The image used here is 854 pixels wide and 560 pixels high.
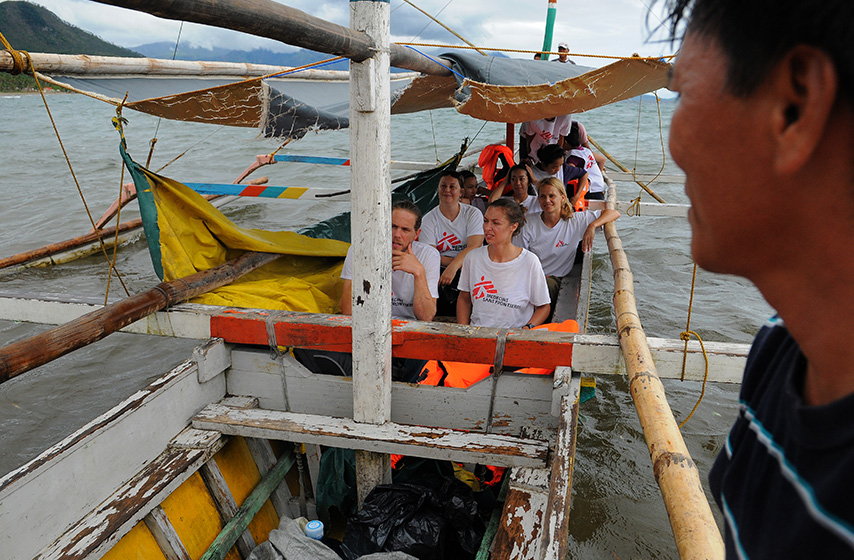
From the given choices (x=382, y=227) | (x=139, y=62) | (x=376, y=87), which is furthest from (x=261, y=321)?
(x=139, y=62)

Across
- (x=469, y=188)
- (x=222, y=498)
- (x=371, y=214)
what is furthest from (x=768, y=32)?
(x=469, y=188)

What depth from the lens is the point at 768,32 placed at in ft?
1.35

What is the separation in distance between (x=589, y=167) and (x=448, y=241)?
316cm

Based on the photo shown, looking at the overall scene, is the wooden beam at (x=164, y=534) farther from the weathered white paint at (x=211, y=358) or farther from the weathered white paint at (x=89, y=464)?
the weathered white paint at (x=211, y=358)

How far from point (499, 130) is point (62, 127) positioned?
63.0 feet

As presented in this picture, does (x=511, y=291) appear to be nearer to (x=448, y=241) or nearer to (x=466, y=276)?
(x=466, y=276)

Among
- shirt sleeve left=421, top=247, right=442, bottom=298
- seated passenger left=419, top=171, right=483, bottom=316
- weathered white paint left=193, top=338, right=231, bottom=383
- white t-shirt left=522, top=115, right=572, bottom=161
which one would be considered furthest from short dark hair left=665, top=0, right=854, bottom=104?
white t-shirt left=522, top=115, right=572, bottom=161

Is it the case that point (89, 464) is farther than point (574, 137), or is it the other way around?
point (574, 137)

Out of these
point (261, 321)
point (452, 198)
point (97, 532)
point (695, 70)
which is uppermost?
point (695, 70)

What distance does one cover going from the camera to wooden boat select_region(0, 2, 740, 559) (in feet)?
6.86

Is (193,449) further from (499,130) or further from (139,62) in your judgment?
(499,130)

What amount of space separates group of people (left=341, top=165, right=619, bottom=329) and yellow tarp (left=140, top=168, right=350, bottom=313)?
52cm

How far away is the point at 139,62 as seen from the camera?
10.5 feet

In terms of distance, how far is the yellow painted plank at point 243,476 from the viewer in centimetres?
275
